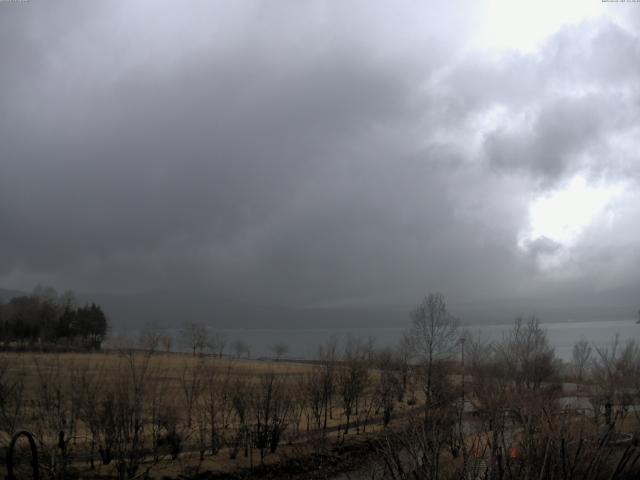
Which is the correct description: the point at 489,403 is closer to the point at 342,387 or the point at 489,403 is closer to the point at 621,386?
the point at 621,386

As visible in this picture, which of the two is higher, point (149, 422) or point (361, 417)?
point (149, 422)

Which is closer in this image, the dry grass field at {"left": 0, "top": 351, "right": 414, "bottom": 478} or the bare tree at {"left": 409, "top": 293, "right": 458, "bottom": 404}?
the dry grass field at {"left": 0, "top": 351, "right": 414, "bottom": 478}

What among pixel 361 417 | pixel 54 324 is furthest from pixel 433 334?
pixel 54 324

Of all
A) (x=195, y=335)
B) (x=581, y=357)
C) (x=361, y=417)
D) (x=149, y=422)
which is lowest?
(x=361, y=417)

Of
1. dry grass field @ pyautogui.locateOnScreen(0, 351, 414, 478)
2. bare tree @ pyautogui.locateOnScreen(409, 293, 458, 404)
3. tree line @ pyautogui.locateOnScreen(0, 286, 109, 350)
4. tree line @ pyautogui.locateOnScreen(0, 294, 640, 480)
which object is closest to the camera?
tree line @ pyautogui.locateOnScreen(0, 294, 640, 480)

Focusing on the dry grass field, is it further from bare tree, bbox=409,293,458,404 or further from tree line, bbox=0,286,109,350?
tree line, bbox=0,286,109,350

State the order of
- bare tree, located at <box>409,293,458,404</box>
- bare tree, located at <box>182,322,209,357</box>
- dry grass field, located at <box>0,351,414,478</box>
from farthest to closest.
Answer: bare tree, located at <box>182,322,209,357</box>, bare tree, located at <box>409,293,458,404</box>, dry grass field, located at <box>0,351,414,478</box>

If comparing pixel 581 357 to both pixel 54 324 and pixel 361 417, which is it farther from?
pixel 54 324

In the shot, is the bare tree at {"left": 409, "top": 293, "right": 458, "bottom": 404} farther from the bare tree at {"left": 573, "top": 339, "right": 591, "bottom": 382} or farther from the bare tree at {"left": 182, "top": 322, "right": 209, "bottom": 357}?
the bare tree at {"left": 182, "top": 322, "right": 209, "bottom": 357}

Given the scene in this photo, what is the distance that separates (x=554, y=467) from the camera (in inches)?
476

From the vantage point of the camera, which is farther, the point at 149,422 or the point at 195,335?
the point at 195,335

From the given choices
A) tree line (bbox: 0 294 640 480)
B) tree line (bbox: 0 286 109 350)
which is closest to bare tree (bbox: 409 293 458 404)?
tree line (bbox: 0 294 640 480)

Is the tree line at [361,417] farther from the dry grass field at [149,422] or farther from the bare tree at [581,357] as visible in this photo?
the bare tree at [581,357]

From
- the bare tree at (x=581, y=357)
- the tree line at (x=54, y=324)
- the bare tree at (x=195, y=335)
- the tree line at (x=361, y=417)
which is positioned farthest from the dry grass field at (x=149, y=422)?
the bare tree at (x=195, y=335)
